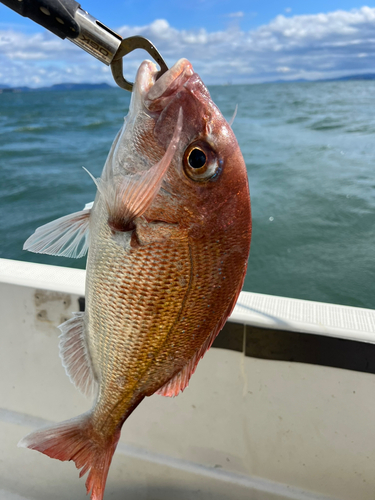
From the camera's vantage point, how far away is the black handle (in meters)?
0.80

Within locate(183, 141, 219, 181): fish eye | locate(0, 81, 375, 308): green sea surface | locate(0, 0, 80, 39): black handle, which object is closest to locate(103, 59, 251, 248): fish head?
locate(183, 141, 219, 181): fish eye

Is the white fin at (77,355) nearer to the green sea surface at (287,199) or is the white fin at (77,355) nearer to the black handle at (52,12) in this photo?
the black handle at (52,12)

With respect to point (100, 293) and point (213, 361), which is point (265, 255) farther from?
point (100, 293)

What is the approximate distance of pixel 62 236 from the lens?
1.13 meters

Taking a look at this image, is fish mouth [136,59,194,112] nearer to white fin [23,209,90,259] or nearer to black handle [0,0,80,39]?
black handle [0,0,80,39]

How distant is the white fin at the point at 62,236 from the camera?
110 cm

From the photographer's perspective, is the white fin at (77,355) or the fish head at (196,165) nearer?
the fish head at (196,165)

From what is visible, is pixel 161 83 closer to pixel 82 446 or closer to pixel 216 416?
pixel 82 446

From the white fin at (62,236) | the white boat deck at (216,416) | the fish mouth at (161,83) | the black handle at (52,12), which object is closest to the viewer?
the black handle at (52,12)

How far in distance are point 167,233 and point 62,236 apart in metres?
0.35

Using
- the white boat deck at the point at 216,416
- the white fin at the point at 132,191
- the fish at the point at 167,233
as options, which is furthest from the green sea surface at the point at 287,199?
the white fin at the point at 132,191

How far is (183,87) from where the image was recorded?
36.7 inches

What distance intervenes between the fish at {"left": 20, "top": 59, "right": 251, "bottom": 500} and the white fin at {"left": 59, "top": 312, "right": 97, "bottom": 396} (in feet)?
0.41

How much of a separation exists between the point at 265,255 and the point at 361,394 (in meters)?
5.07
